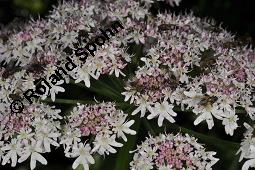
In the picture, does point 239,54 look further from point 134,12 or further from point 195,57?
point 134,12

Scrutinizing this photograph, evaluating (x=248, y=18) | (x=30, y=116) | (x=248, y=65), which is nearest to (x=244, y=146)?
(x=248, y=65)

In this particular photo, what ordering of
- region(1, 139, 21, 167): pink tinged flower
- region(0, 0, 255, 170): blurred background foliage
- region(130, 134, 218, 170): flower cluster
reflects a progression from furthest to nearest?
region(0, 0, 255, 170): blurred background foliage, region(1, 139, 21, 167): pink tinged flower, region(130, 134, 218, 170): flower cluster

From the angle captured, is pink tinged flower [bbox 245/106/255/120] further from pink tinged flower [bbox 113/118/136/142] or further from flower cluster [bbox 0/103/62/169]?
flower cluster [bbox 0/103/62/169]

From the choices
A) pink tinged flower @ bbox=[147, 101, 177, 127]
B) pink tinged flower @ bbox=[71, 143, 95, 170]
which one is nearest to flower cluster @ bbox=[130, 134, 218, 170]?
pink tinged flower @ bbox=[147, 101, 177, 127]

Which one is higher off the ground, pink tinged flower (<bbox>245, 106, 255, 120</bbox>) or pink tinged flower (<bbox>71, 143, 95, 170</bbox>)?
pink tinged flower (<bbox>245, 106, 255, 120</bbox>)

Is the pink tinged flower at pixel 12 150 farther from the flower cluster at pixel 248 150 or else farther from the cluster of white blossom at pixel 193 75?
the flower cluster at pixel 248 150

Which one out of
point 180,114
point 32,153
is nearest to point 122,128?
point 32,153

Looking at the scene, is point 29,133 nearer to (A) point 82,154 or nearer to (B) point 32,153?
(B) point 32,153
